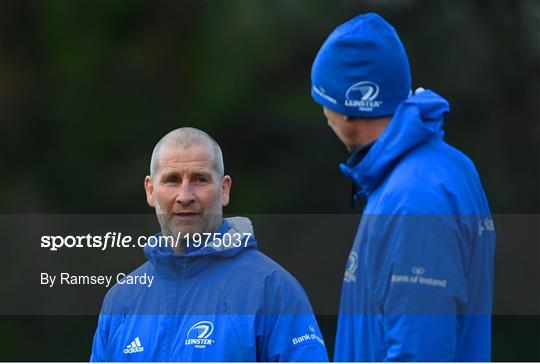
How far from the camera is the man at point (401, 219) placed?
3.11 meters

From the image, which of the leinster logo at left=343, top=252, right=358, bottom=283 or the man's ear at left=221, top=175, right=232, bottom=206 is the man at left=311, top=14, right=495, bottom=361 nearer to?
the leinster logo at left=343, top=252, right=358, bottom=283

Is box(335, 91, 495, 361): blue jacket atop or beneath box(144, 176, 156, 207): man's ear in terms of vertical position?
beneath

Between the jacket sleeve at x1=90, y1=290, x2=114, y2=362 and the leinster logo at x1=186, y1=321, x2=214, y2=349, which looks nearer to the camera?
the leinster logo at x1=186, y1=321, x2=214, y2=349

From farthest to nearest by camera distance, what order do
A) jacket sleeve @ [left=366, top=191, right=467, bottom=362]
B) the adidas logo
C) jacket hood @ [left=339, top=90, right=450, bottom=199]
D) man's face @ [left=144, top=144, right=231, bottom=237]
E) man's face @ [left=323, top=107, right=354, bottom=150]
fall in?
man's face @ [left=144, top=144, right=231, bottom=237]
the adidas logo
man's face @ [left=323, top=107, right=354, bottom=150]
jacket hood @ [left=339, top=90, right=450, bottom=199]
jacket sleeve @ [left=366, top=191, right=467, bottom=362]

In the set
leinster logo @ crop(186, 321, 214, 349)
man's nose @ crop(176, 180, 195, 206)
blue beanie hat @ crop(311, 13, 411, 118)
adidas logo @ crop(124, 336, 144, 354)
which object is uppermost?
blue beanie hat @ crop(311, 13, 411, 118)

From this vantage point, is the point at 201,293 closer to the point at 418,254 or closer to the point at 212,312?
the point at 212,312

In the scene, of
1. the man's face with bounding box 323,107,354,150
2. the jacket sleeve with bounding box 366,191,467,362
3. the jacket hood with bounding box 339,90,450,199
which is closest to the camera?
the jacket sleeve with bounding box 366,191,467,362

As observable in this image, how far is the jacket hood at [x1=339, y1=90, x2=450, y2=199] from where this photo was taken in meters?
3.26

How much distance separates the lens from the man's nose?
3946 mm

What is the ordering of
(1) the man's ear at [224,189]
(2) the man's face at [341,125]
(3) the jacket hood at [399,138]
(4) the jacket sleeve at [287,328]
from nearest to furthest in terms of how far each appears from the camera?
(3) the jacket hood at [399,138] → (2) the man's face at [341,125] → (4) the jacket sleeve at [287,328] → (1) the man's ear at [224,189]

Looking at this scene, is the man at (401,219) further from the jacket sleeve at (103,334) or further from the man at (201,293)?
the jacket sleeve at (103,334)

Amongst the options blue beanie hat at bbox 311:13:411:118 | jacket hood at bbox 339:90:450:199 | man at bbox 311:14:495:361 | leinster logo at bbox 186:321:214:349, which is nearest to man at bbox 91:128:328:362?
leinster logo at bbox 186:321:214:349

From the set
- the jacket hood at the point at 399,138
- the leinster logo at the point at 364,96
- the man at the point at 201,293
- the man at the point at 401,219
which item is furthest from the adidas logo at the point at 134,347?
the leinster logo at the point at 364,96

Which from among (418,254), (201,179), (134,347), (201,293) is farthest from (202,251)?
(418,254)
